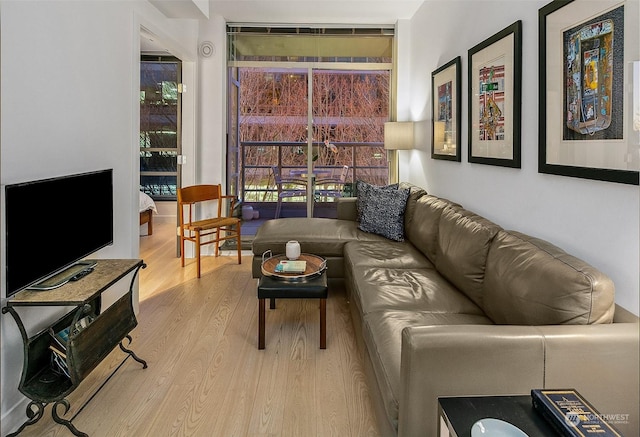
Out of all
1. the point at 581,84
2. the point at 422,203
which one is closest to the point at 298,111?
the point at 422,203

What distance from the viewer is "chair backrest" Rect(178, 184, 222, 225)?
4453 mm

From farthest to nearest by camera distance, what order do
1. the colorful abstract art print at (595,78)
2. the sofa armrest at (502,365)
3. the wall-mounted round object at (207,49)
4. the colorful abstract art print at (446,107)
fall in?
1. the wall-mounted round object at (207,49)
2. the colorful abstract art print at (446,107)
3. the colorful abstract art print at (595,78)
4. the sofa armrest at (502,365)

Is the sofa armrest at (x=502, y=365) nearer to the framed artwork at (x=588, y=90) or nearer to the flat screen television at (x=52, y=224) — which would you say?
the framed artwork at (x=588, y=90)

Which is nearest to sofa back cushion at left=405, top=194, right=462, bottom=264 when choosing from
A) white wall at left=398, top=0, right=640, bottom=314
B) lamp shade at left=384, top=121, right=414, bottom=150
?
white wall at left=398, top=0, right=640, bottom=314

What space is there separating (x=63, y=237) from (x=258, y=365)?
49.5 inches

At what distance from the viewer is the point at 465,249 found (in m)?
2.38

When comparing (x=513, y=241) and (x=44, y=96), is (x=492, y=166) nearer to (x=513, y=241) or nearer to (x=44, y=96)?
(x=513, y=241)

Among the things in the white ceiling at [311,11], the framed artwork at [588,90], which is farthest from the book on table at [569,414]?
the white ceiling at [311,11]

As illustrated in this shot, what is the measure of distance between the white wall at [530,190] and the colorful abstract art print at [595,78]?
235mm

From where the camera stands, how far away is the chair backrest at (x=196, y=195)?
445 centimetres

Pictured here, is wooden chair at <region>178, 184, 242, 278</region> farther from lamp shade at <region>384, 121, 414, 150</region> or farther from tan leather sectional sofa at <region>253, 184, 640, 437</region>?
tan leather sectional sofa at <region>253, 184, 640, 437</region>

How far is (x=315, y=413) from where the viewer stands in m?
2.00

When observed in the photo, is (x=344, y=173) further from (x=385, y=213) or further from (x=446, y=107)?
(x=446, y=107)

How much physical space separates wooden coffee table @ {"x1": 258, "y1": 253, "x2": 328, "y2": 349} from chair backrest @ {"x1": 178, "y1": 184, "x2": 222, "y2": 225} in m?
2.01
